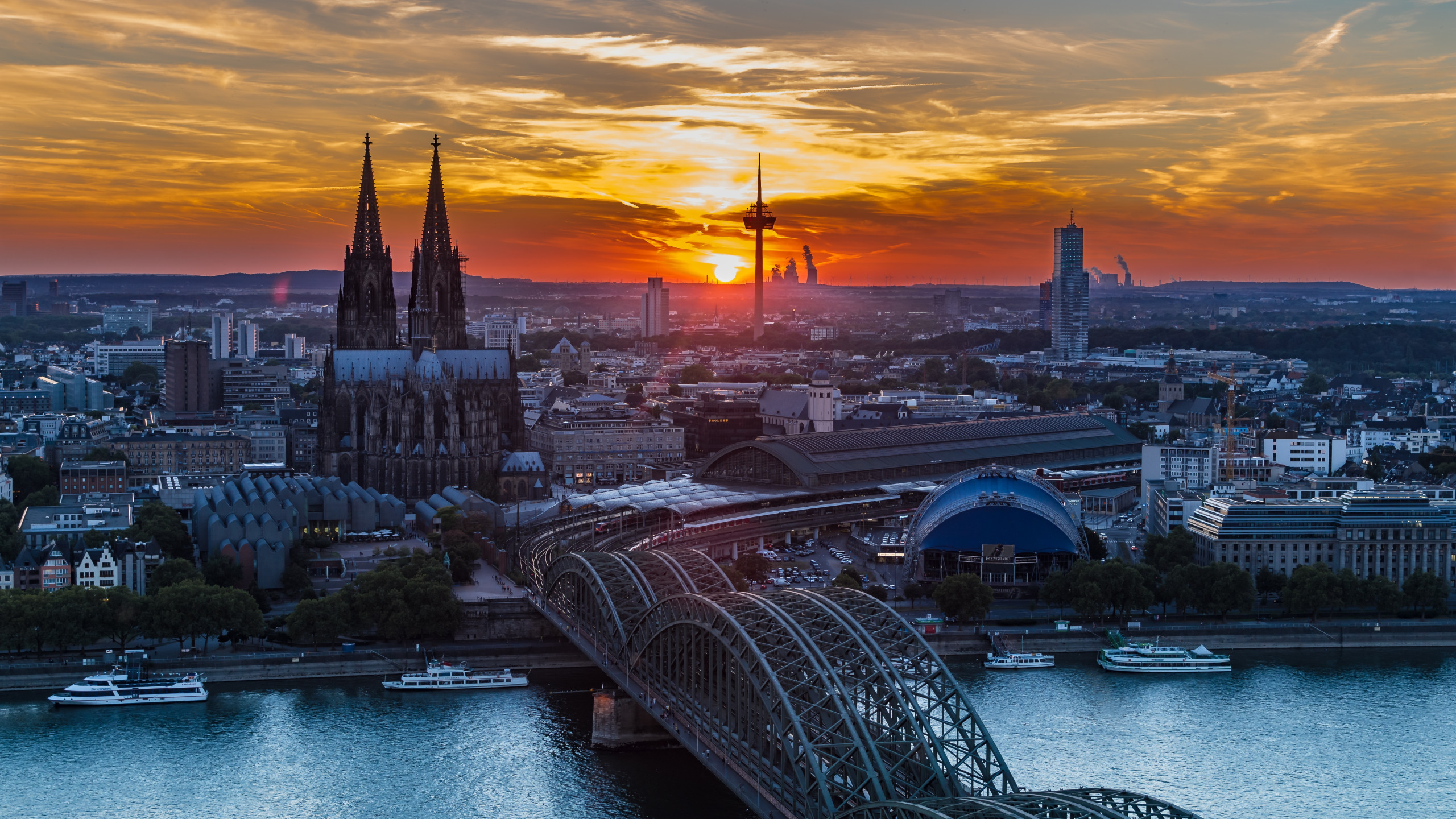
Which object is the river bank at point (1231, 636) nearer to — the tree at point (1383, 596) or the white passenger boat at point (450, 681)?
the tree at point (1383, 596)

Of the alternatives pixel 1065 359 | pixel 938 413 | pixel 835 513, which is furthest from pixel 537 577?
pixel 1065 359

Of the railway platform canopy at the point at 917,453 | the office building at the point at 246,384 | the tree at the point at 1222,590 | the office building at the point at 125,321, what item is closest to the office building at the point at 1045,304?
the office building at the point at 125,321

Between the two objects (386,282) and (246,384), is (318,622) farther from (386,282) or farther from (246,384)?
(246,384)

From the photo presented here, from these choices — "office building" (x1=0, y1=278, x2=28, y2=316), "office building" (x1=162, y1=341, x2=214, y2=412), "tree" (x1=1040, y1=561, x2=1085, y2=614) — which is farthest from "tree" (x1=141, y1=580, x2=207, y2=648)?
"office building" (x1=0, y1=278, x2=28, y2=316)

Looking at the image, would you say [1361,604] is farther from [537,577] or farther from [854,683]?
[854,683]

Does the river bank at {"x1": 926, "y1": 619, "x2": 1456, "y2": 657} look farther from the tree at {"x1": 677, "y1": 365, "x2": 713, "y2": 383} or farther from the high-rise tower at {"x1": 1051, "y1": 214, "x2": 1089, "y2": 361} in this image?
the high-rise tower at {"x1": 1051, "y1": 214, "x2": 1089, "y2": 361}

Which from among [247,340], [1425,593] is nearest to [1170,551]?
[1425,593]

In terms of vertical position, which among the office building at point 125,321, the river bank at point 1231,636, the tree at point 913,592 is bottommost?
the river bank at point 1231,636
